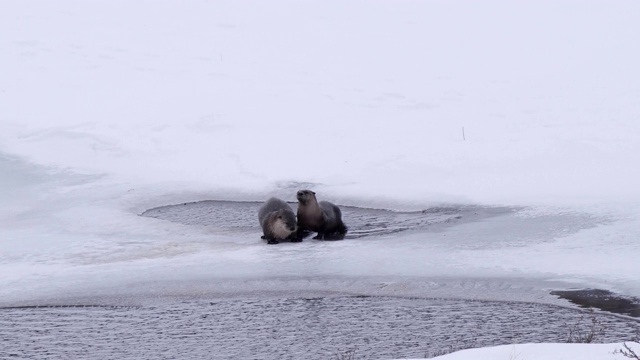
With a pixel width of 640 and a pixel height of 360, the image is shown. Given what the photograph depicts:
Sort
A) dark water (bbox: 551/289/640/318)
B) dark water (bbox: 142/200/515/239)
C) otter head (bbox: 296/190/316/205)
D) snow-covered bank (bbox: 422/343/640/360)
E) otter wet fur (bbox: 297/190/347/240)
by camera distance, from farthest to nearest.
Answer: otter head (bbox: 296/190/316/205), dark water (bbox: 142/200/515/239), otter wet fur (bbox: 297/190/347/240), dark water (bbox: 551/289/640/318), snow-covered bank (bbox: 422/343/640/360)

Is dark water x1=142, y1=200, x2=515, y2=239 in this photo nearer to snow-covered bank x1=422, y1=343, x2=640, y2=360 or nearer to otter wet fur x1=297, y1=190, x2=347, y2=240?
otter wet fur x1=297, y1=190, x2=347, y2=240

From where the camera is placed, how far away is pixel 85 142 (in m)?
17.7

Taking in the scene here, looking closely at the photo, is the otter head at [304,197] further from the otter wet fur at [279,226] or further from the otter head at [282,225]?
the otter head at [282,225]

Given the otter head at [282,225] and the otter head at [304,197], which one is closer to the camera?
the otter head at [282,225]

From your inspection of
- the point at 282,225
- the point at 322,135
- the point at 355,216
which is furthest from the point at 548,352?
the point at 322,135

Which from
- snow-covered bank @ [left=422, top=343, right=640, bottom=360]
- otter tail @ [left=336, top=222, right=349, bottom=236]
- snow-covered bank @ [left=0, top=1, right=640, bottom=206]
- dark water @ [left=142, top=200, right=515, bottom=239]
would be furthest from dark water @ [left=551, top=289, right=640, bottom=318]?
snow-covered bank @ [left=0, top=1, right=640, bottom=206]

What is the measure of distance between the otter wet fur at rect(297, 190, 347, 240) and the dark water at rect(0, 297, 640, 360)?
2.68m

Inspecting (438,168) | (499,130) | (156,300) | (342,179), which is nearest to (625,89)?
(499,130)

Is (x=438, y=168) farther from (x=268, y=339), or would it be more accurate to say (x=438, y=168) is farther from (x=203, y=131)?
(x=268, y=339)

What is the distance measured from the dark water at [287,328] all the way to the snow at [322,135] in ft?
2.02

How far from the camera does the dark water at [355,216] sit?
504 inches

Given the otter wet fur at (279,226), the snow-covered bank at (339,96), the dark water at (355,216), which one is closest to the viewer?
the otter wet fur at (279,226)

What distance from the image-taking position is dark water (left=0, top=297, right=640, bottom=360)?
8.48 metres

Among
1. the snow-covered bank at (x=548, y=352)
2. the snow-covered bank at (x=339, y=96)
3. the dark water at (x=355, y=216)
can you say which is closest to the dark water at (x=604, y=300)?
the snow-covered bank at (x=548, y=352)
